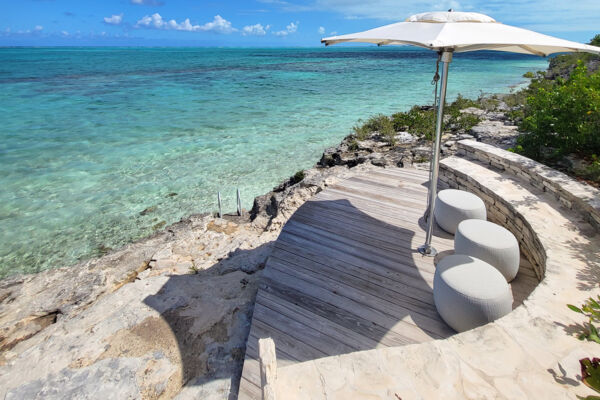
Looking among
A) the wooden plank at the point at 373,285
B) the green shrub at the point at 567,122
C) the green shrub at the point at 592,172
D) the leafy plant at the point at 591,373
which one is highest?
the green shrub at the point at 567,122

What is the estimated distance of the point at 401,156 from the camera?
34.8 ft

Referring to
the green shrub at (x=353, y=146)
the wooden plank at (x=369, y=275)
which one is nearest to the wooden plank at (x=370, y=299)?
the wooden plank at (x=369, y=275)

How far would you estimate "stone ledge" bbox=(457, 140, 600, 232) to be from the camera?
4207mm

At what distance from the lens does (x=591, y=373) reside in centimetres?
213

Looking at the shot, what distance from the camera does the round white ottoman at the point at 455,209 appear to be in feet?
15.1

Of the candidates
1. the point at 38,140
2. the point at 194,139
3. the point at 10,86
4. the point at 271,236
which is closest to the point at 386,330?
the point at 271,236

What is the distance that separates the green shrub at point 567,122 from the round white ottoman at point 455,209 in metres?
2.83

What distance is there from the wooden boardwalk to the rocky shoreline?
0.75 meters

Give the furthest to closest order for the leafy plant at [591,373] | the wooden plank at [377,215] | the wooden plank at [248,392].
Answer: the wooden plank at [377,215], the wooden plank at [248,392], the leafy plant at [591,373]

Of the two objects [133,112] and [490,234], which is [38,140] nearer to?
[133,112]

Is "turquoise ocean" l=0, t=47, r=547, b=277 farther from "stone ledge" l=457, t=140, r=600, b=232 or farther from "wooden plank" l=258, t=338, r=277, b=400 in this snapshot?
"wooden plank" l=258, t=338, r=277, b=400

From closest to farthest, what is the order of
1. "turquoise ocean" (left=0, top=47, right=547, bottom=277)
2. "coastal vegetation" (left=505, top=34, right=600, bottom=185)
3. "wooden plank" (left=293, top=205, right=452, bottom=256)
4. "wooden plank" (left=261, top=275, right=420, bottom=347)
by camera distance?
"wooden plank" (left=261, top=275, right=420, bottom=347), "wooden plank" (left=293, top=205, right=452, bottom=256), "coastal vegetation" (left=505, top=34, right=600, bottom=185), "turquoise ocean" (left=0, top=47, right=547, bottom=277)

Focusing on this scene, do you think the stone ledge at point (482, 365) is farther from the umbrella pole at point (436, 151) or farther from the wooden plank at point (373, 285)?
the umbrella pole at point (436, 151)

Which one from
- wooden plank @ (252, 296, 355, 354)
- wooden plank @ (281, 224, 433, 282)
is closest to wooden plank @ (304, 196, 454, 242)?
wooden plank @ (281, 224, 433, 282)
